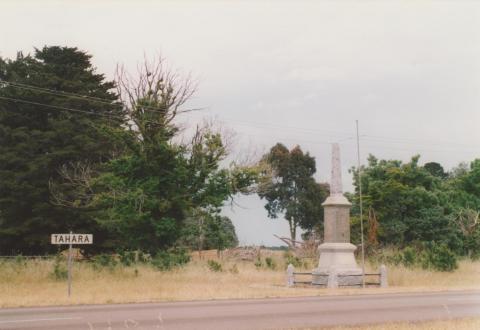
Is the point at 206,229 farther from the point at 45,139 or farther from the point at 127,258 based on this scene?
the point at 45,139

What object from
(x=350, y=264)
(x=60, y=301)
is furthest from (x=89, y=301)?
(x=350, y=264)

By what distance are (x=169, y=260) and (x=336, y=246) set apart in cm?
962

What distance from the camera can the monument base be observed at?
90.2ft

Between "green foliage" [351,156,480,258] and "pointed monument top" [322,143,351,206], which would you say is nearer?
"pointed monument top" [322,143,351,206]

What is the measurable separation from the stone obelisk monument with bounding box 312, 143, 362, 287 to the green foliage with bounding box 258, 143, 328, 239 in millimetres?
31898

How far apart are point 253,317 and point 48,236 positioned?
1149 inches

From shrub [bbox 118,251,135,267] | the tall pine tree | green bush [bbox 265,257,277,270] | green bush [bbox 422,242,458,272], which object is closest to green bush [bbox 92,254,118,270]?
shrub [bbox 118,251,135,267]

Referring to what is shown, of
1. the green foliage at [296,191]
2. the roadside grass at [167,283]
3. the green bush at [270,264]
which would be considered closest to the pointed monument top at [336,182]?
the roadside grass at [167,283]

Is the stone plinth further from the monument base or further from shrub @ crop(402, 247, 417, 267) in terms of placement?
shrub @ crop(402, 247, 417, 267)

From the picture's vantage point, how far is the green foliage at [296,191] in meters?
61.4

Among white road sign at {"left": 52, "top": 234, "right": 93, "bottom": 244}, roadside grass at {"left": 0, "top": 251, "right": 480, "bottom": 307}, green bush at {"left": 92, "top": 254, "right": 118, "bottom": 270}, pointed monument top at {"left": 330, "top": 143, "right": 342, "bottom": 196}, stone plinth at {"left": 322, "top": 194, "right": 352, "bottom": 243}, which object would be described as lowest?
roadside grass at {"left": 0, "top": 251, "right": 480, "bottom": 307}

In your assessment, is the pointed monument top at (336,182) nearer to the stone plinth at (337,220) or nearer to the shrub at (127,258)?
the stone plinth at (337,220)

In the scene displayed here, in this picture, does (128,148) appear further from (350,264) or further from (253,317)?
(253,317)

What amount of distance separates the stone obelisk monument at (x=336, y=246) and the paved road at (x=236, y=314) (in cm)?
767
